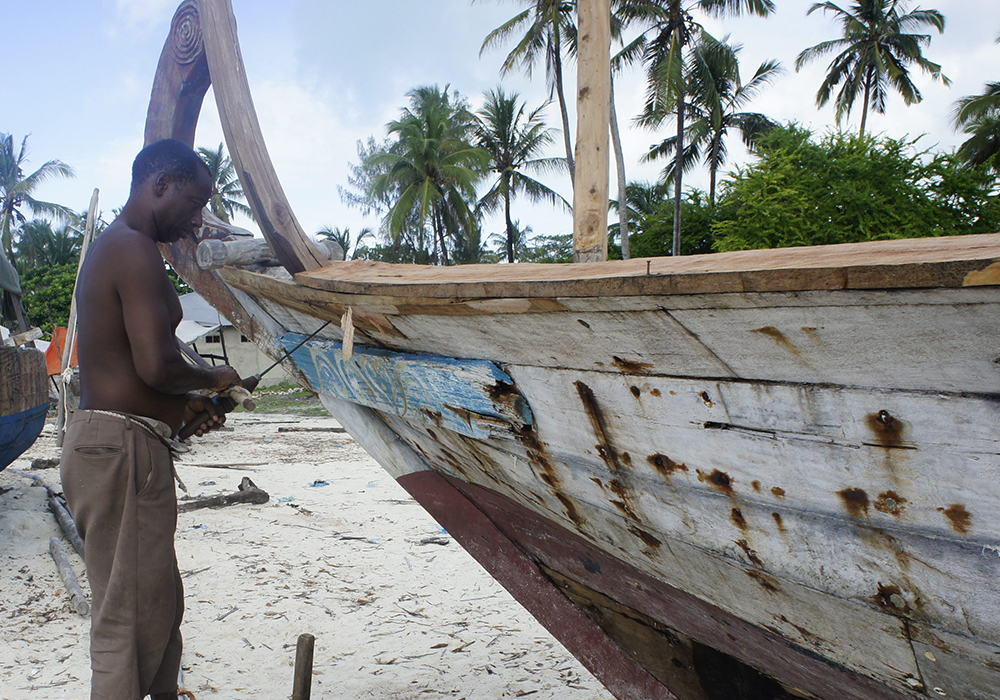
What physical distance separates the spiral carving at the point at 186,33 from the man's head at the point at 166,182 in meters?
0.74

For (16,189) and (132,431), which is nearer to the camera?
(132,431)

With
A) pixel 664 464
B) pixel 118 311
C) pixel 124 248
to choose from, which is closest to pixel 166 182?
pixel 124 248

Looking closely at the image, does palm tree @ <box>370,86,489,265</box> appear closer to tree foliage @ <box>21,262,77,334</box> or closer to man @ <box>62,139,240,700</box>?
tree foliage @ <box>21,262,77,334</box>

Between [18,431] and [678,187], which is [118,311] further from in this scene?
[678,187]

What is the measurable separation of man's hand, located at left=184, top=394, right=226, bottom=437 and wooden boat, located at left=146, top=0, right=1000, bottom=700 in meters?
0.42

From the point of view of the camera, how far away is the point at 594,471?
4.50 feet

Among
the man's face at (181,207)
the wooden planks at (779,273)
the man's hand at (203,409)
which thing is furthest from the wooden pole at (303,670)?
the wooden planks at (779,273)

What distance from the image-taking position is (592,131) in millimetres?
2928

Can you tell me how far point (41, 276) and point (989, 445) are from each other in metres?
30.9

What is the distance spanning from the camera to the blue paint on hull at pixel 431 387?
1452 mm

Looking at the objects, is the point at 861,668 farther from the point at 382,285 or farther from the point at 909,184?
the point at 909,184

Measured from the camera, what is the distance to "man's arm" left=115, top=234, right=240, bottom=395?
1.68 meters

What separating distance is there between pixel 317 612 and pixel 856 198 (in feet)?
51.6

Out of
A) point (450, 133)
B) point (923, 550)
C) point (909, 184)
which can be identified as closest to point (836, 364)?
point (923, 550)
